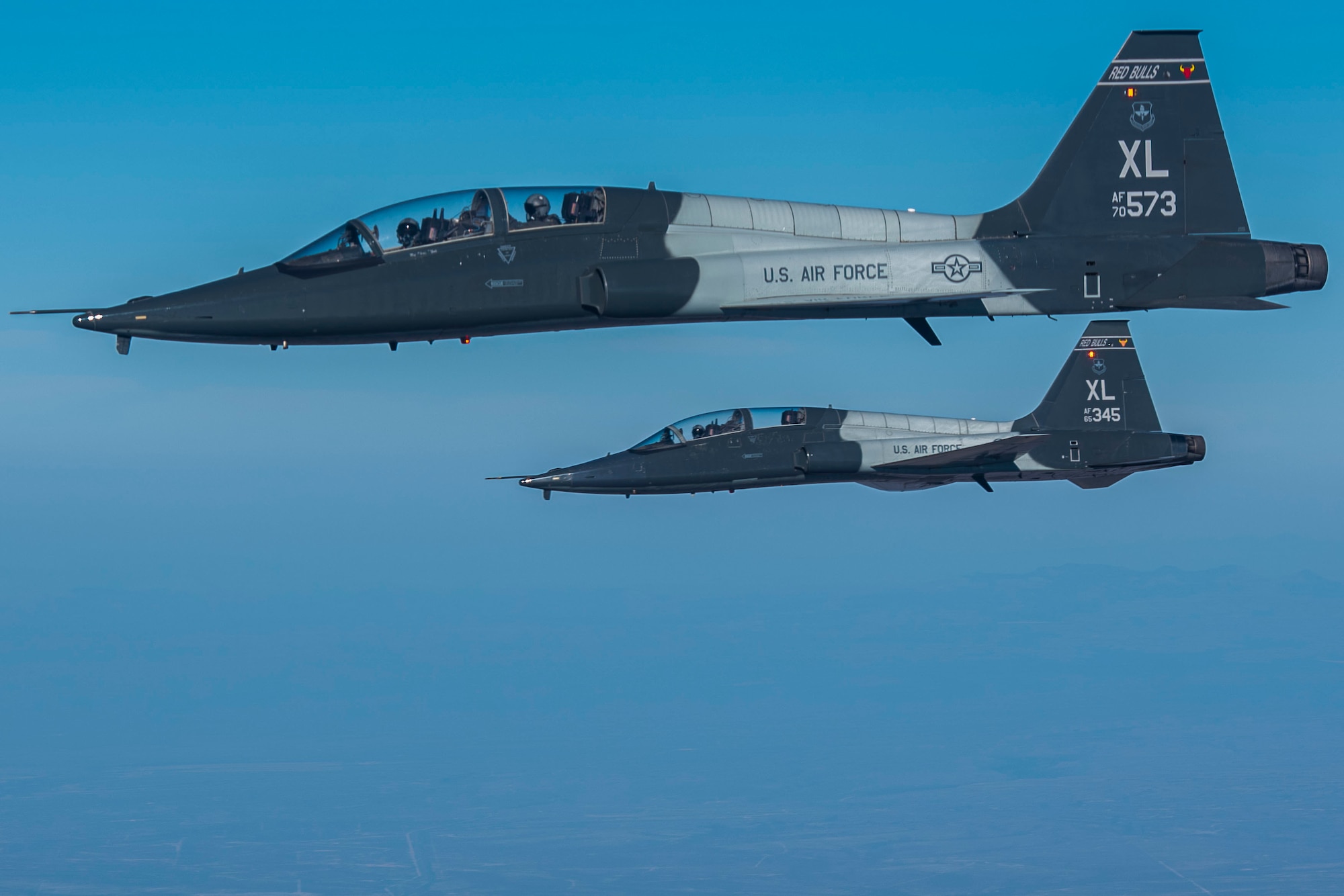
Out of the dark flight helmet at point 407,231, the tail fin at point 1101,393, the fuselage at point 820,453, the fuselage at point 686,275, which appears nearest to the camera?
the fuselage at point 686,275

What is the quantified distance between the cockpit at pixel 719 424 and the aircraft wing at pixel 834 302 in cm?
2071

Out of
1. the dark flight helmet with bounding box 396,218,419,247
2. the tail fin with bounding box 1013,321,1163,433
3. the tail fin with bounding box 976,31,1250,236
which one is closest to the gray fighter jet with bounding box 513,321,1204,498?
the tail fin with bounding box 1013,321,1163,433

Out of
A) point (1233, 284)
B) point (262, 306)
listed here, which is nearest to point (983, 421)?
point (1233, 284)

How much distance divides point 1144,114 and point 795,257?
9124mm

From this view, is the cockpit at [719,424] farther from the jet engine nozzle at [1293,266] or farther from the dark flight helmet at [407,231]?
the dark flight helmet at [407,231]

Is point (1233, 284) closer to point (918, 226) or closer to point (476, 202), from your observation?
point (918, 226)

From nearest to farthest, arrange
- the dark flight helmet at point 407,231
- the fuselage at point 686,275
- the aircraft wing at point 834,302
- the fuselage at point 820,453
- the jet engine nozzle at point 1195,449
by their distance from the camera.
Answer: the fuselage at point 686,275
the dark flight helmet at point 407,231
the aircraft wing at point 834,302
the fuselage at point 820,453
the jet engine nozzle at point 1195,449

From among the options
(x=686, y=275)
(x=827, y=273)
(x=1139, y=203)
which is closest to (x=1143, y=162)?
(x=1139, y=203)

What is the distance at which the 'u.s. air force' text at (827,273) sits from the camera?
90.7ft

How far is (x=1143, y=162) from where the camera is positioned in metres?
30.4

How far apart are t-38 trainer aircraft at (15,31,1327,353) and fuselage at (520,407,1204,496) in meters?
19.2

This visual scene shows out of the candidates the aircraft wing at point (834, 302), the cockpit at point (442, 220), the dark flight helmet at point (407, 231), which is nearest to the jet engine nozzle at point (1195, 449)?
the aircraft wing at point (834, 302)

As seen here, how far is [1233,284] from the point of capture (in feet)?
97.2

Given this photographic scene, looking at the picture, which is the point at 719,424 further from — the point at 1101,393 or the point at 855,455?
the point at 1101,393
